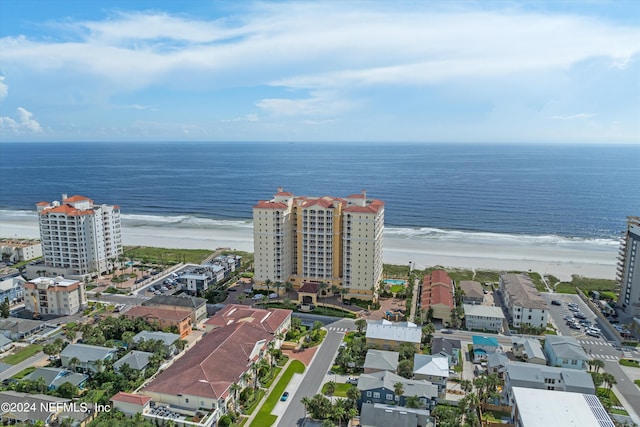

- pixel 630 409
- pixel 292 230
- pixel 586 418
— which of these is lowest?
pixel 630 409

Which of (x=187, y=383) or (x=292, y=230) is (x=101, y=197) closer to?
(x=292, y=230)

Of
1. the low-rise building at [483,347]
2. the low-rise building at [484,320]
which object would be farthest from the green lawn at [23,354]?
the low-rise building at [484,320]

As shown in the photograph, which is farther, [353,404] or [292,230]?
[292,230]

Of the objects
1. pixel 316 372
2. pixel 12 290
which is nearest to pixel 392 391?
pixel 316 372

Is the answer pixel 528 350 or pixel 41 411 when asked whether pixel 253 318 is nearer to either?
pixel 41 411

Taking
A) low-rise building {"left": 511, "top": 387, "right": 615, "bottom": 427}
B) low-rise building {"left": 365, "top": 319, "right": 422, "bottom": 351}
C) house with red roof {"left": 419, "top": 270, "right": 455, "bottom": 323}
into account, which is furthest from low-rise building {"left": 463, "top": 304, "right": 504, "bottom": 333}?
low-rise building {"left": 511, "top": 387, "right": 615, "bottom": 427}

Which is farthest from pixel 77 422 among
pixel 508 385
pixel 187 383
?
pixel 508 385

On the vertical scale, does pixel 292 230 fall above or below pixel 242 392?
above
